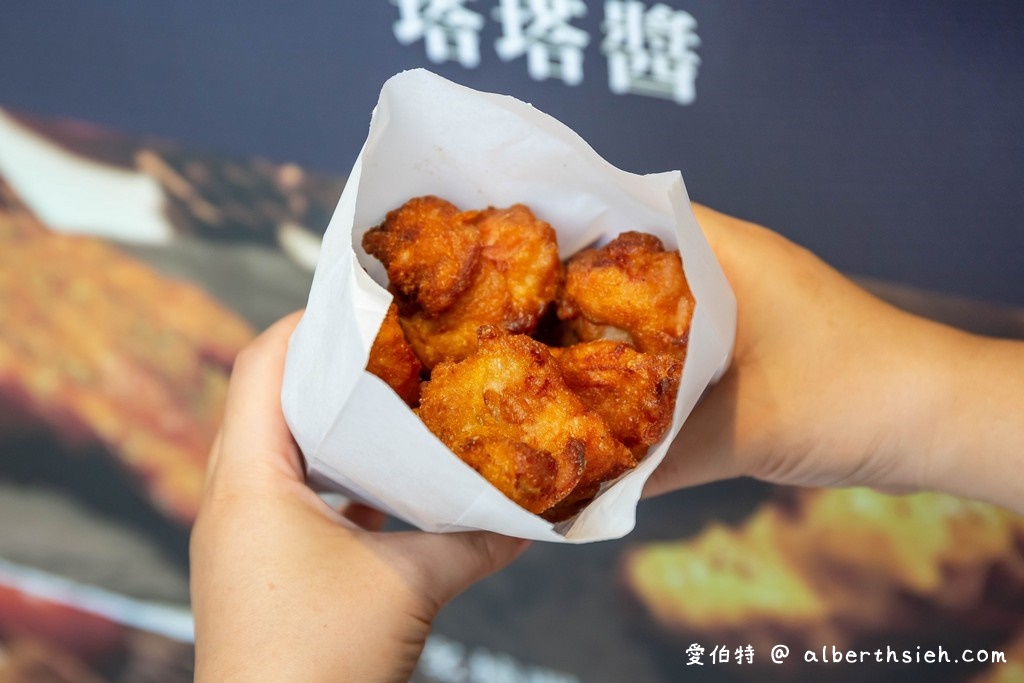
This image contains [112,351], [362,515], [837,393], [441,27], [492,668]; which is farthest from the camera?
[492,668]

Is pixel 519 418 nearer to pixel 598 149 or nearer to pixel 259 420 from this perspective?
pixel 259 420

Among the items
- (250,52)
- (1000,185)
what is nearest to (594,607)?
(1000,185)

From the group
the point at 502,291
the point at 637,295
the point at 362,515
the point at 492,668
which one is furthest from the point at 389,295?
the point at 492,668

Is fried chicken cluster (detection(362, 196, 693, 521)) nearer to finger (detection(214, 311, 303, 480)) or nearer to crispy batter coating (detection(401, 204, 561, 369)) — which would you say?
crispy batter coating (detection(401, 204, 561, 369))

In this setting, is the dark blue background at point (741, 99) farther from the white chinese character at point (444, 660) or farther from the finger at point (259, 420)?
the white chinese character at point (444, 660)

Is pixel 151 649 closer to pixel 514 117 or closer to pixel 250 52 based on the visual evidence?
pixel 250 52

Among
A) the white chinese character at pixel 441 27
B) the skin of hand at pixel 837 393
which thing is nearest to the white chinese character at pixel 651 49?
the white chinese character at pixel 441 27
